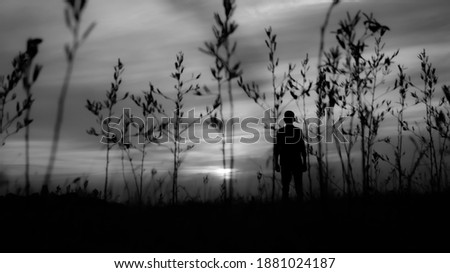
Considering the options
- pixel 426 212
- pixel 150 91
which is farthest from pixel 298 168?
pixel 426 212

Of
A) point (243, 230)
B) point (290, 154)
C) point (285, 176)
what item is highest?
point (290, 154)

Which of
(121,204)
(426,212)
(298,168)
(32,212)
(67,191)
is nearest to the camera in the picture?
(426,212)

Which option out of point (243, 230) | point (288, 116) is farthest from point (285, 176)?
point (243, 230)

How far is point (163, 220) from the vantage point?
6.09 metres

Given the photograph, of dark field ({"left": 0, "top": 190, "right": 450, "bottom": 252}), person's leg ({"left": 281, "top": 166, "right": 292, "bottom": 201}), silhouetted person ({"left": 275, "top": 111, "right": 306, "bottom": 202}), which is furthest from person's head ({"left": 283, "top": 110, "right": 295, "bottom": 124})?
dark field ({"left": 0, "top": 190, "right": 450, "bottom": 252})

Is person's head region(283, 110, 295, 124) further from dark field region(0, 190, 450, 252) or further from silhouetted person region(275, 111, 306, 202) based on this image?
dark field region(0, 190, 450, 252)

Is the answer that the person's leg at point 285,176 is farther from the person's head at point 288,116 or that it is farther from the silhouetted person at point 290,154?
the person's head at point 288,116

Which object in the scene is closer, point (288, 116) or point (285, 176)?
point (288, 116)

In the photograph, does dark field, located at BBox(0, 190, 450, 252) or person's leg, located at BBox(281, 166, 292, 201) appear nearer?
dark field, located at BBox(0, 190, 450, 252)

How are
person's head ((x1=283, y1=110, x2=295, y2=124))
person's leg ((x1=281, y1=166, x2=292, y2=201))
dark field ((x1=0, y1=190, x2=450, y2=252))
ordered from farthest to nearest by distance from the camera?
person's leg ((x1=281, y1=166, x2=292, y2=201)) → person's head ((x1=283, y1=110, x2=295, y2=124)) → dark field ((x1=0, y1=190, x2=450, y2=252))

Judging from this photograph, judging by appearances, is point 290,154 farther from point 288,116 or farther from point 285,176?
point 288,116

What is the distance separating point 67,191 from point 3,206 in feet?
3.98

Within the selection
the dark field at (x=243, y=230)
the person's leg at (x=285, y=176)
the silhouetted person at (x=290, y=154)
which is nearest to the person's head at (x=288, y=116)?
the silhouetted person at (x=290, y=154)
